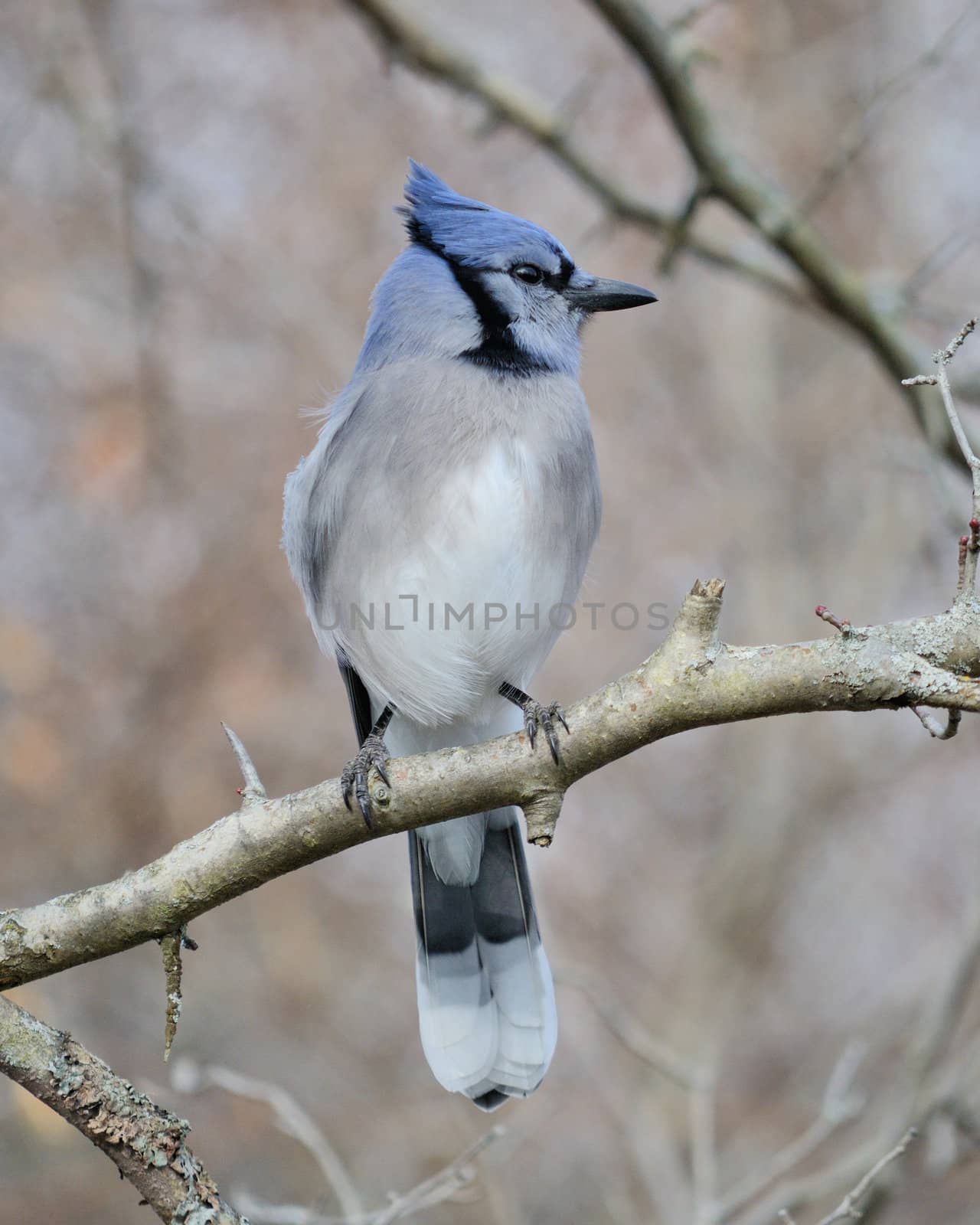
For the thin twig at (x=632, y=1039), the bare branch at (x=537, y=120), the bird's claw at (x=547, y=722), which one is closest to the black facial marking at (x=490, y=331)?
the bare branch at (x=537, y=120)

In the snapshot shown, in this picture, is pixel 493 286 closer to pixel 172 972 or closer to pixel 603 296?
pixel 603 296

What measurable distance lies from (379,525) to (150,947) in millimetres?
3250

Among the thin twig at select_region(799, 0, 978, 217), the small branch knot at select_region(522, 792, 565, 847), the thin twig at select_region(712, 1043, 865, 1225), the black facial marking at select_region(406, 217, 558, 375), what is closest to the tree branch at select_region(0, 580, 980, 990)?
the small branch knot at select_region(522, 792, 565, 847)

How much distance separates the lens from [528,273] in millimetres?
3176

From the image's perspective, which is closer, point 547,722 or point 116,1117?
point 116,1117

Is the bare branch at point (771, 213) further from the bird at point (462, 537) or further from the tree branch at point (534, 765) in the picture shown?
the tree branch at point (534, 765)

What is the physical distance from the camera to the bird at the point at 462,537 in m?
2.78

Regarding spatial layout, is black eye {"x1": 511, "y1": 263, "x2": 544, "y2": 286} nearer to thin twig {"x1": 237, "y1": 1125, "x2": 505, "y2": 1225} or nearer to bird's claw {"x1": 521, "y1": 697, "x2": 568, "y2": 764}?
bird's claw {"x1": 521, "y1": 697, "x2": 568, "y2": 764}

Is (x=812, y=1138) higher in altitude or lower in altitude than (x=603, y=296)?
lower

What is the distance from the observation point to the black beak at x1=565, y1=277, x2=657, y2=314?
10.6 ft

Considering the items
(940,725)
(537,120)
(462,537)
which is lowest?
(940,725)

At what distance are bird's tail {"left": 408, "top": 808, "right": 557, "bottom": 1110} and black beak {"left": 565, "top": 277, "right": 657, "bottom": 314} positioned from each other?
130cm

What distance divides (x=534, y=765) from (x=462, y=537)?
896 millimetres

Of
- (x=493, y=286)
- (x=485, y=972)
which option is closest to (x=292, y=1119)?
(x=485, y=972)
